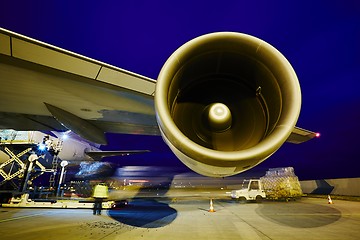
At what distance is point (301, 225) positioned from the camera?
5160mm

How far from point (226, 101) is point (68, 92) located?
9.67 feet

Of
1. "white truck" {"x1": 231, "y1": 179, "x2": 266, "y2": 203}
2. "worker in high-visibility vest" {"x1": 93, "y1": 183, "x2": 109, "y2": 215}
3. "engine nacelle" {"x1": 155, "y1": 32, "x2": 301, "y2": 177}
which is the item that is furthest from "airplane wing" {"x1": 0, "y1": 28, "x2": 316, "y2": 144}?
"white truck" {"x1": 231, "y1": 179, "x2": 266, "y2": 203}

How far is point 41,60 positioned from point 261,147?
10.3 ft

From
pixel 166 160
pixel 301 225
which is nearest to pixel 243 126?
pixel 301 225

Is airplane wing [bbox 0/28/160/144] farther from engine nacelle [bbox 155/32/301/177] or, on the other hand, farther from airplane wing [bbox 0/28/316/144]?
engine nacelle [bbox 155/32/301/177]

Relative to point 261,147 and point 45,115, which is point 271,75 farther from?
point 45,115

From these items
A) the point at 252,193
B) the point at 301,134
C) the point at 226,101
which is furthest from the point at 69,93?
the point at 252,193

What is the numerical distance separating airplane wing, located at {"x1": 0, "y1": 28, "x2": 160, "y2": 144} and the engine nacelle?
727mm

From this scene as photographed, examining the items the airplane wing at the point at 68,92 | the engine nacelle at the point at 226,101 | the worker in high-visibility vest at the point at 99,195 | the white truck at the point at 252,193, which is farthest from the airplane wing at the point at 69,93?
the white truck at the point at 252,193

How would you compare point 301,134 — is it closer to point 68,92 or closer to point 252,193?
point 68,92

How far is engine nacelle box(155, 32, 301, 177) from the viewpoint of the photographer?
2074mm

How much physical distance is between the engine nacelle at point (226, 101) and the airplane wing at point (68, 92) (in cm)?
73

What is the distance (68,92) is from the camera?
3.76 meters

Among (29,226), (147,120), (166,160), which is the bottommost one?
(29,226)
